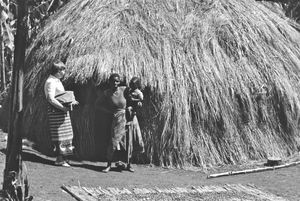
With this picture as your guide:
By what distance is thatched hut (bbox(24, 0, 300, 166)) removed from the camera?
9602mm

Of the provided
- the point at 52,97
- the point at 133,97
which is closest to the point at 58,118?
the point at 52,97

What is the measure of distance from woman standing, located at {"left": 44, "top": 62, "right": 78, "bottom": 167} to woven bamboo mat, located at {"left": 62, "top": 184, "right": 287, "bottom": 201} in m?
1.24

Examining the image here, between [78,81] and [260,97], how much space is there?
9.85ft

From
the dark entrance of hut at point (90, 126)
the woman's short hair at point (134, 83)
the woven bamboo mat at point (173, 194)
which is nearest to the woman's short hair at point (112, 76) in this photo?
the woman's short hair at point (134, 83)

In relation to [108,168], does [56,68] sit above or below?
above

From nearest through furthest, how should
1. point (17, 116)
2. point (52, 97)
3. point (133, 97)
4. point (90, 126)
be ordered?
point (17, 116)
point (52, 97)
point (133, 97)
point (90, 126)

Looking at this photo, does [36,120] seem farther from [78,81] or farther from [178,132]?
[178,132]

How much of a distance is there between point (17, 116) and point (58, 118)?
213 cm

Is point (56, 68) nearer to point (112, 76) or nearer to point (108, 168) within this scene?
point (112, 76)

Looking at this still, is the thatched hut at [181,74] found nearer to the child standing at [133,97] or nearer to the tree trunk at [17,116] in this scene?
the child standing at [133,97]

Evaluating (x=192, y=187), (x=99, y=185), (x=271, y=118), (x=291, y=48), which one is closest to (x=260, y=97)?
(x=271, y=118)

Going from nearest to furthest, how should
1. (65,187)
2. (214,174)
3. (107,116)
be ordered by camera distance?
(65,187) < (214,174) < (107,116)

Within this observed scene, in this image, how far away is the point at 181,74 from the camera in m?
9.80

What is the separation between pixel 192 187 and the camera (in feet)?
27.4
